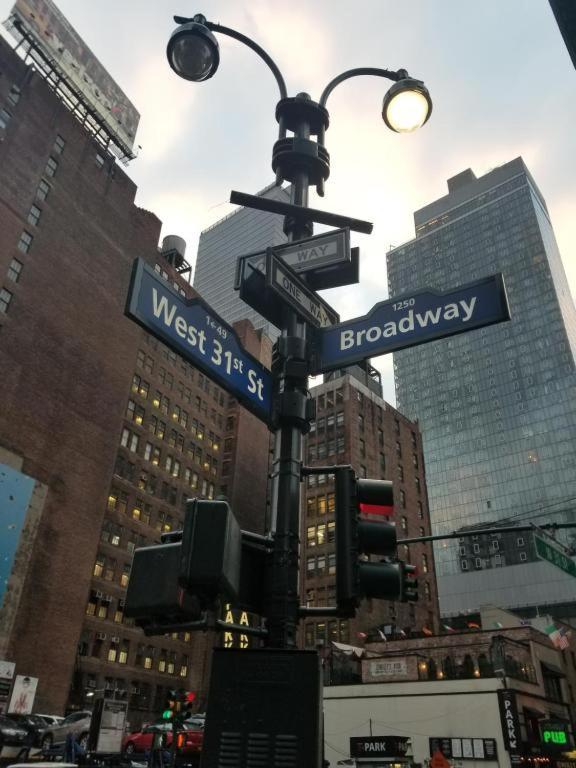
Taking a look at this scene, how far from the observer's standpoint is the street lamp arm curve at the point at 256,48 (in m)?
7.06

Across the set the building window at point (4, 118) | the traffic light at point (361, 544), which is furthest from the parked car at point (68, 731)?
the building window at point (4, 118)

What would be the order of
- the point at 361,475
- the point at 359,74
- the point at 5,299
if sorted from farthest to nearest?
the point at 361,475 < the point at 5,299 < the point at 359,74

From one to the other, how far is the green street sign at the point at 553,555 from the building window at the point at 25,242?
6024 cm

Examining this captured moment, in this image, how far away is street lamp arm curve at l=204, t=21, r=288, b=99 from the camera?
7062 millimetres

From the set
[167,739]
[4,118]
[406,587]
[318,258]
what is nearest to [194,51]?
[318,258]

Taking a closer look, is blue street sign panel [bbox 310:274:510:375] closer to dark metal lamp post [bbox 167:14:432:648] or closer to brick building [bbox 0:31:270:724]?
dark metal lamp post [bbox 167:14:432:648]

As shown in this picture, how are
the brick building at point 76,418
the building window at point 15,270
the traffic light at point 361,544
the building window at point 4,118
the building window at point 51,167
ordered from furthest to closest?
the building window at point 51,167 < the building window at point 4,118 < the building window at point 15,270 < the brick building at point 76,418 < the traffic light at point 361,544

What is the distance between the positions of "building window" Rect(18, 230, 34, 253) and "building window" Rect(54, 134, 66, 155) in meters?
13.5

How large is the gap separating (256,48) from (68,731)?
3439 centimetres

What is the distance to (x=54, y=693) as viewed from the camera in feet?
176

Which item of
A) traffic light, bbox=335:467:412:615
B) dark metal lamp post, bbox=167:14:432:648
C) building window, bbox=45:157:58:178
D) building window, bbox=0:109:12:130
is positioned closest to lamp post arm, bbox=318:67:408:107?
dark metal lamp post, bbox=167:14:432:648

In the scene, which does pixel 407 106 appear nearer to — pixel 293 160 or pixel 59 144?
pixel 293 160

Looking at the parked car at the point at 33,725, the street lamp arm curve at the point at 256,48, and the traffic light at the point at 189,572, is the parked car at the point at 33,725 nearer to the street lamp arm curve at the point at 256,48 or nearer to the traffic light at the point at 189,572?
the traffic light at the point at 189,572

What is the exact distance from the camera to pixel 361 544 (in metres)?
4.79
